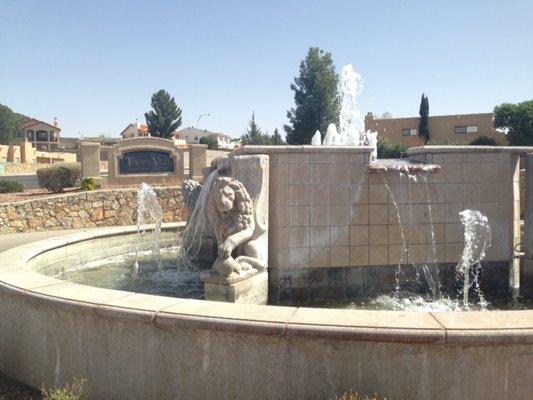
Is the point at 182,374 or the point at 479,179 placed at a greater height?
the point at 479,179

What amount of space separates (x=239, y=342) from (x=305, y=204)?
3.01 meters

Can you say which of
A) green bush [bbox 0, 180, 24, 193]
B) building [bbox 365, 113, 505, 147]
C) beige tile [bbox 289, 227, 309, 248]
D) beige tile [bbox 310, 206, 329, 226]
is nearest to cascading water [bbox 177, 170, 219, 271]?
beige tile [bbox 289, 227, 309, 248]

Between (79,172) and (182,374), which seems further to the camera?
(79,172)

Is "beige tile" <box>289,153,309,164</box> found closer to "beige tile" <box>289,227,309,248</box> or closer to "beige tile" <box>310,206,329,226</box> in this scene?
"beige tile" <box>310,206,329,226</box>

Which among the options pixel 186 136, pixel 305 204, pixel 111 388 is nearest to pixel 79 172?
pixel 305 204

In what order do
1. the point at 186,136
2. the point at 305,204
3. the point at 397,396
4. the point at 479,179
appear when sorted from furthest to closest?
1. the point at 186,136
2. the point at 479,179
3. the point at 305,204
4. the point at 397,396

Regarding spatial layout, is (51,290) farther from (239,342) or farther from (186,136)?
(186,136)

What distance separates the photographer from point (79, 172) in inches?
808

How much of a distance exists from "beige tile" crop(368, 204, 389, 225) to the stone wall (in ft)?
41.2

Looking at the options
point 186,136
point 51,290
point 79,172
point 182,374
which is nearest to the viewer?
point 182,374

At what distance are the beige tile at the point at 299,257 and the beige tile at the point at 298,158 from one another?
1112mm

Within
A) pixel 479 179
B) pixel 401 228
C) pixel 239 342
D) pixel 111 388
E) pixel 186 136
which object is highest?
pixel 186 136

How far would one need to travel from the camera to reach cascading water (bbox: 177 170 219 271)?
705 centimetres

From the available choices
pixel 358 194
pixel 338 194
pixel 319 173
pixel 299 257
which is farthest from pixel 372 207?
pixel 299 257
